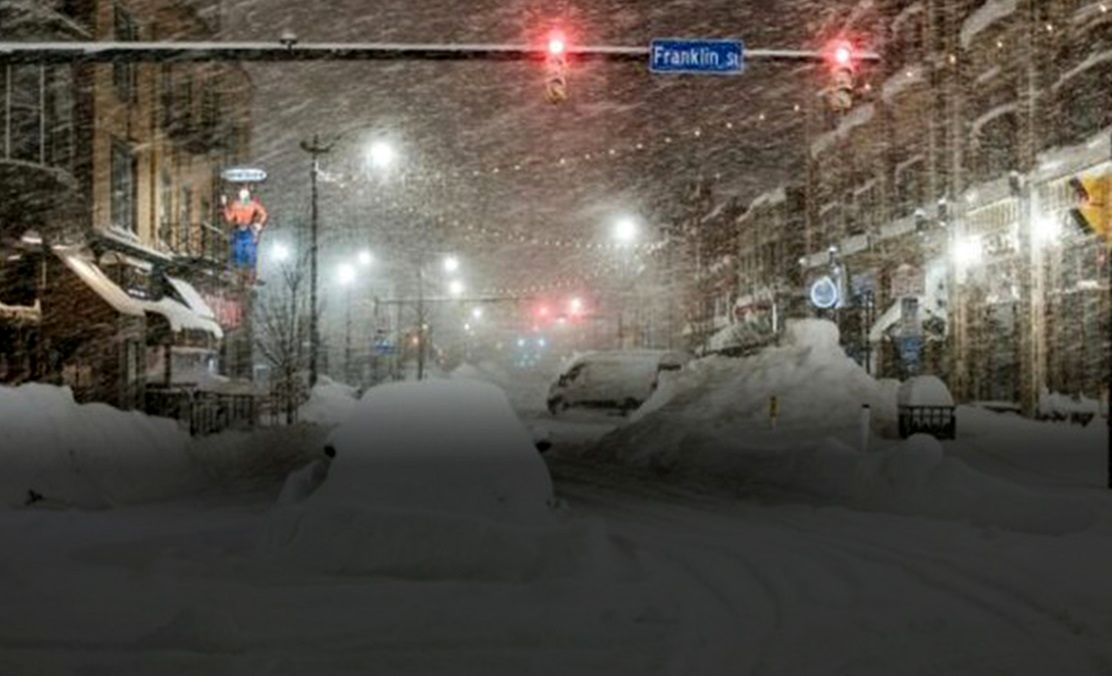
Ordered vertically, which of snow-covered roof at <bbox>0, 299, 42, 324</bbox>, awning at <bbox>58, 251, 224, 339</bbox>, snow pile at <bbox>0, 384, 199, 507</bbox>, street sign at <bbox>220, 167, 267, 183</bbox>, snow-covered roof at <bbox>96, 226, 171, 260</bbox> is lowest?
snow pile at <bbox>0, 384, 199, 507</bbox>

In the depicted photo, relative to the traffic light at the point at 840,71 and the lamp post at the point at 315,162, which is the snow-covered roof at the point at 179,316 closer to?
the lamp post at the point at 315,162

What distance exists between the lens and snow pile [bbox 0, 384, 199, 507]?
1394cm

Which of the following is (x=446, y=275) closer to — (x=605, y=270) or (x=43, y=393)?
(x=605, y=270)

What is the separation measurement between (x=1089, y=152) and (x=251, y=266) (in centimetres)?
2764

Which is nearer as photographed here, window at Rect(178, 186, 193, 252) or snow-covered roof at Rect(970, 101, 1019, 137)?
snow-covered roof at Rect(970, 101, 1019, 137)

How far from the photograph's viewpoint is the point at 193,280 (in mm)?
36156

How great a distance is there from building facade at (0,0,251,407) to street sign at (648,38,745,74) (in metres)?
15.9

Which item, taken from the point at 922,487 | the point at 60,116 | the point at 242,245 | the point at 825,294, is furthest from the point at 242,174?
the point at 922,487

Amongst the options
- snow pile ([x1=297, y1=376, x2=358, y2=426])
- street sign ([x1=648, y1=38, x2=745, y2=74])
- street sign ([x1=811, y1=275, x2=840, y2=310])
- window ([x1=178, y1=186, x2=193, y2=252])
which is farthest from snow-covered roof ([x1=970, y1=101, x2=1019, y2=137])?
window ([x1=178, y1=186, x2=193, y2=252])

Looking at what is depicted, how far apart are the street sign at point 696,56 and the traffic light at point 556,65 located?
3.32 feet

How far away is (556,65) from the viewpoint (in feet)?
42.6

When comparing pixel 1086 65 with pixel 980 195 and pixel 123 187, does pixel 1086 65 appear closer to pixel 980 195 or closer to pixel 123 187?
pixel 980 195

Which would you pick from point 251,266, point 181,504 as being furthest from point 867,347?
point 181,504

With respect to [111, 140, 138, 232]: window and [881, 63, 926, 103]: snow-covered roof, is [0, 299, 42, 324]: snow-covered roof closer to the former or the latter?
[111, 140, 138, 232]: window
